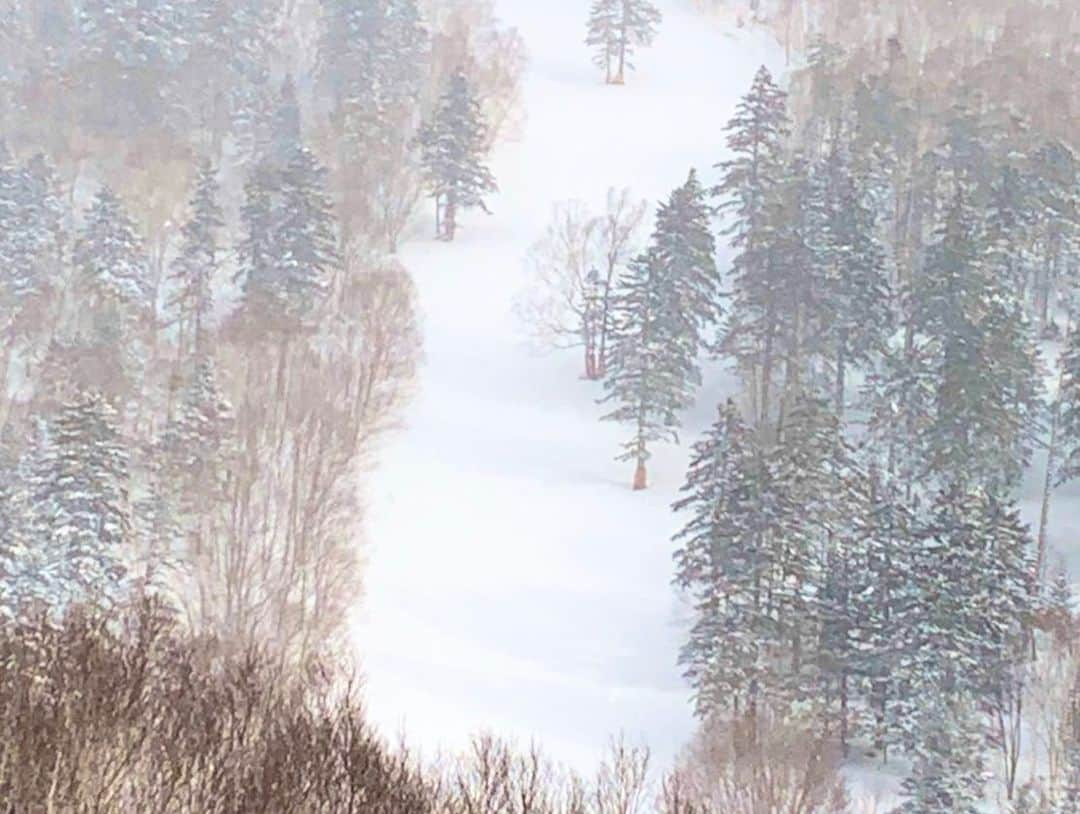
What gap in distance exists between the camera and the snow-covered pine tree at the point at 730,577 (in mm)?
29547

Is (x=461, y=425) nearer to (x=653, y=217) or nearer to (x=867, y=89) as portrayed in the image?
(x=653, y=217)

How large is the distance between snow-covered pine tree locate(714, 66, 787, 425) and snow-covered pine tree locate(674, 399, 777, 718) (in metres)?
5.88

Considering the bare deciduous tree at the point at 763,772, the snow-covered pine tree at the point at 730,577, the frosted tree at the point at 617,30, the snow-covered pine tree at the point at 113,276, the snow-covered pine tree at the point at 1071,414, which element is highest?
the frosted tree at the point at 617,30

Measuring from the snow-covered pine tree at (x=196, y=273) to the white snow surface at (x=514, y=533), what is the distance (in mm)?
8129

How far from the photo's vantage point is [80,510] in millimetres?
30906

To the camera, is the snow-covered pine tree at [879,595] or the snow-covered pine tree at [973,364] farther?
the snow-covered pine tree at [973,364]

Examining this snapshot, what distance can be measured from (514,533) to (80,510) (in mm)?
12821

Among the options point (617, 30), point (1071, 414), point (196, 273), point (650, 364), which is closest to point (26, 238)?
point (196, 273)

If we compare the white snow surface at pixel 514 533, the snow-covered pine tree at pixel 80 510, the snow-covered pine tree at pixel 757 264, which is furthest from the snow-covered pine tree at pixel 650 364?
the snow-covered pine tree at pixel 80 510

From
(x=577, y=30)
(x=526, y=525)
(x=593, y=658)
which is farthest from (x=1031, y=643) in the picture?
(x=577, y=30)

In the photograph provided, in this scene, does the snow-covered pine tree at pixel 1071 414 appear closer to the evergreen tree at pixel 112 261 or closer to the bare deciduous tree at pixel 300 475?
the bare deciduous tree at pixel 300 475

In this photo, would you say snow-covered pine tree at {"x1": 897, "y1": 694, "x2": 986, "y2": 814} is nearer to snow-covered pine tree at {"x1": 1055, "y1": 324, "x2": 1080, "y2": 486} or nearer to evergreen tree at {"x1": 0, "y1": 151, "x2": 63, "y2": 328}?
snow-covered pine tree at {"x1": 1055, "y1": 324, "x2": 1080, "y2": 486}

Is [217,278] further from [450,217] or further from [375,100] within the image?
[375,100]

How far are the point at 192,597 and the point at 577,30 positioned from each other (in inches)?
2421
